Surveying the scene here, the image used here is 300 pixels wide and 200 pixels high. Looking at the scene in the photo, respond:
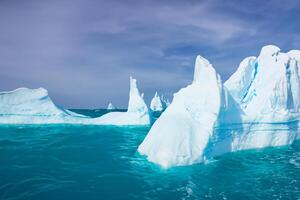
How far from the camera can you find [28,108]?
26062 mm

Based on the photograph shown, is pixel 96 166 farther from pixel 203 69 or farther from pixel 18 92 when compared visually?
Answer: pixel 18 92

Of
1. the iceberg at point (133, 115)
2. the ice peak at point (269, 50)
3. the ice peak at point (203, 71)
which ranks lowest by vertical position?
the iceberg at point (133, 115)

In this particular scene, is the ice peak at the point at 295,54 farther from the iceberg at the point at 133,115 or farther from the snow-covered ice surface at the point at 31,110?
the snow-covered ice surface at the point at 31,110

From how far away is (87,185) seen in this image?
747 centimetres

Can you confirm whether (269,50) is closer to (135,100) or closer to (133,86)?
(135,100)

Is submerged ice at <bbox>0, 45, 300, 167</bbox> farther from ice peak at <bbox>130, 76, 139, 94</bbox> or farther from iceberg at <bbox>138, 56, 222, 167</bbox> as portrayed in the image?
ice peak at <bbox>130, 76, 139, 94</bbox>

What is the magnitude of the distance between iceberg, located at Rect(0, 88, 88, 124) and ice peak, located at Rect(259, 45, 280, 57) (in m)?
21.3

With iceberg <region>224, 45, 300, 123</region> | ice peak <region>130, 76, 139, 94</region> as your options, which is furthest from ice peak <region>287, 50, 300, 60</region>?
ice peak <region>130, 76, 139, 94</region>

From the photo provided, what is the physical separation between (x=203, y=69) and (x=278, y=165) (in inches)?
235

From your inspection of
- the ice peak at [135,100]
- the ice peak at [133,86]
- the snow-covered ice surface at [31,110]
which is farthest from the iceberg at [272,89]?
the snow-covered ice surface at [31,110]

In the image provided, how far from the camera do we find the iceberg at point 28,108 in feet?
82.4

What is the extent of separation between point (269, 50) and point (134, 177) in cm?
1421

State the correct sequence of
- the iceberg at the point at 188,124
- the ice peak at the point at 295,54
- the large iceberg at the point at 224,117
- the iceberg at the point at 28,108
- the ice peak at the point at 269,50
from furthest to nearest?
the iceberg at the point at 28,108, the ice peak at the point at 295,54, the ice peak at the point at 269,50, the large iceberg at the point at 224,117, the iceberg at the point at 188,124

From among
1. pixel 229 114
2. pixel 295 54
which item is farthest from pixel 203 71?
pixel 295 54
